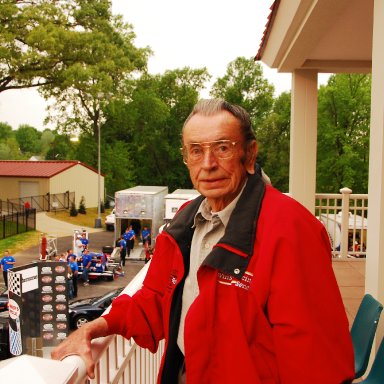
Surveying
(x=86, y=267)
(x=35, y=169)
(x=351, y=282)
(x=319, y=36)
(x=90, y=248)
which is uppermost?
(x=319, y=36)

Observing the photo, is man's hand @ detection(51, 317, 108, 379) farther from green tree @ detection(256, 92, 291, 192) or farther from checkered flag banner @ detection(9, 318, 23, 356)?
green tree @ detection(256, 92, 291, 192)

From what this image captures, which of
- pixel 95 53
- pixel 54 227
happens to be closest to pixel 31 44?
pixel 95 53

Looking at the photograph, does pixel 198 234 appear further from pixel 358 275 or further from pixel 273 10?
pixel 358 275

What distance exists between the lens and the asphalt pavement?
16938mm

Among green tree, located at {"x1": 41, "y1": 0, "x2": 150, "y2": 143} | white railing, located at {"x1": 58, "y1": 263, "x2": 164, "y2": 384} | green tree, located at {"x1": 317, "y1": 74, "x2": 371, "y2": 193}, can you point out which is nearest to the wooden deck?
white railing, located at {"x1": 58, "y1": 263, "x2": 164, "y2": 384}

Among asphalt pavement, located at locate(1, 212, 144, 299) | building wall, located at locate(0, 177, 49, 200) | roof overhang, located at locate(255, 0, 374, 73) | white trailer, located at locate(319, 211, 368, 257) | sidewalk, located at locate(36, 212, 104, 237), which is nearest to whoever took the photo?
roof overhang, located at locate(255, 0, 374, 73)

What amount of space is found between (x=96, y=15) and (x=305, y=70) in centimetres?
2311

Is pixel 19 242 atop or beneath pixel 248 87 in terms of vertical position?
beneath

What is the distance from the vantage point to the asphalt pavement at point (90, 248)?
55.6ft

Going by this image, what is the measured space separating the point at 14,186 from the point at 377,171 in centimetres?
3634

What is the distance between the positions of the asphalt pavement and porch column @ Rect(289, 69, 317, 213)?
11.3 metres

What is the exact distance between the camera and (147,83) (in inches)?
1673

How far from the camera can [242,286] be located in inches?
50.7

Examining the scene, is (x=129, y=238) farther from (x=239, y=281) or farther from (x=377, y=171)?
(x=239, y=281)
